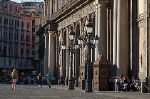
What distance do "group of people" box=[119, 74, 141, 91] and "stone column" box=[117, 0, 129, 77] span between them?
39.6 inches

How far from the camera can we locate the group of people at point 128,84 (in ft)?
147

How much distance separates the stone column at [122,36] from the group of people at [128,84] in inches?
39.6

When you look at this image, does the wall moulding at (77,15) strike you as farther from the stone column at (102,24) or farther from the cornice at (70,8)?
the stone column at (102,24)

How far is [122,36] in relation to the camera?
45.9 m

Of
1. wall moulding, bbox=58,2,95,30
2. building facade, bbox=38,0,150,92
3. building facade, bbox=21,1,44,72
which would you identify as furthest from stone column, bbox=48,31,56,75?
building facade, bbox=21,1,44,72

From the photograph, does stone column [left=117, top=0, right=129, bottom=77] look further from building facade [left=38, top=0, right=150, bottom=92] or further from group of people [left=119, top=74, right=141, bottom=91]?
group of people [left=119, top=74, right=141, bottom=91]

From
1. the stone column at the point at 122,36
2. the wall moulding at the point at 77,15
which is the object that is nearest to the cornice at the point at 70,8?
the wall moulding at the point at 77,15

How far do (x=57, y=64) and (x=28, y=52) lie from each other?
196 feet

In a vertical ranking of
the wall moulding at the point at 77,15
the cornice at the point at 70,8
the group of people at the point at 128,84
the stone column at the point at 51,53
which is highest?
the cornice at the point at 70,8

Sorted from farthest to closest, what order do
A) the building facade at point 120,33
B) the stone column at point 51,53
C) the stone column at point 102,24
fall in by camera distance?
the stone column at point 51,53 → the stone column at point 102,24 → the building facade at point 120,33

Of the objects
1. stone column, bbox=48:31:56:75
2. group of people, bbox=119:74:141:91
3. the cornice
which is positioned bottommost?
group of people, bbox=119:74:141:91

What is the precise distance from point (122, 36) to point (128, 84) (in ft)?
13.0

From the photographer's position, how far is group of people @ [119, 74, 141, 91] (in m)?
44.8

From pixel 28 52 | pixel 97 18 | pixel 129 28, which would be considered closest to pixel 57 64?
pixel 97 18
